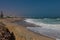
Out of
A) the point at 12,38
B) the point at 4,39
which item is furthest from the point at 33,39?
the point at 12,38

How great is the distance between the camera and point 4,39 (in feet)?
22.9

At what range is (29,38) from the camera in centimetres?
586

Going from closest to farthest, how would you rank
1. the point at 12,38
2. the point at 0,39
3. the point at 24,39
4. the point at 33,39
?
the point at 33,39 → the point at 24,39 → the point at 0,39 → the point at 12,38

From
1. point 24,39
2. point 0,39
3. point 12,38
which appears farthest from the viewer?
point 12,38

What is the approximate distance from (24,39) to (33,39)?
2.10 ft

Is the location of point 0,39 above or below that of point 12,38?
above

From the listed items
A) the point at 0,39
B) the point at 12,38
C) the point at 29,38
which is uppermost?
the point at 29,38

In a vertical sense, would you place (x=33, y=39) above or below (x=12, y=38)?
above

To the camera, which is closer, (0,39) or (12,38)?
(0,39)

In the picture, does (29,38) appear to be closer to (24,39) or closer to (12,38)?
(24,39)

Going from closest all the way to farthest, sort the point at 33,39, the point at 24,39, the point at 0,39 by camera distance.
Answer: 1. the point at 33,39
2. the point at 24,39
3. the point at 0,39

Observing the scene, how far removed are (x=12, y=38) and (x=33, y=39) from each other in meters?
2.62

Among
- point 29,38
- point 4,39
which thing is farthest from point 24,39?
point 4,39

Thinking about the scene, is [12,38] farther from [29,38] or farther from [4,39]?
[29,38]
